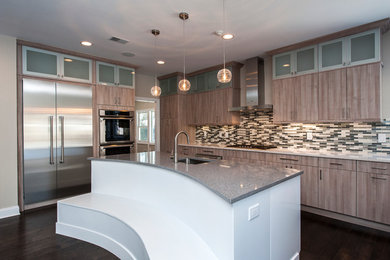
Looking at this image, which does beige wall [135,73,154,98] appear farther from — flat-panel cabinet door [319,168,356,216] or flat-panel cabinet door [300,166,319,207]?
flat-panel cabinet door [319,168,356,216]

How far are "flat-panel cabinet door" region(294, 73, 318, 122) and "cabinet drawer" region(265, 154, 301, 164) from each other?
27.0 inches

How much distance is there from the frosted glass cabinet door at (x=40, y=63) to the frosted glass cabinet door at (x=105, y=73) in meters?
0.78

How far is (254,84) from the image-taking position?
4.62 m

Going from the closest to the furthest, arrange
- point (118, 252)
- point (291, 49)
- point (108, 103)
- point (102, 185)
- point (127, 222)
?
point (127, 222) → point (118, 252) → point (102, 185) → point (291, 49) → point (108, 103)

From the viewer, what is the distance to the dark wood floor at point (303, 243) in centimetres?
240

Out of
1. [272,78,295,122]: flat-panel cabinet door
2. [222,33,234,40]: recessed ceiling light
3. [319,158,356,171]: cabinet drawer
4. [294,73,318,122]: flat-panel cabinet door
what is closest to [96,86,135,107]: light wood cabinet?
[222,33,234,40]: recessed ceiling light

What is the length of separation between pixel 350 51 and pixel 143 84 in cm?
459

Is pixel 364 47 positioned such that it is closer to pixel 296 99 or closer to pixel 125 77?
pixel 296 99

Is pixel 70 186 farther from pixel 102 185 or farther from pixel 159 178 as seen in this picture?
pixel 159 178

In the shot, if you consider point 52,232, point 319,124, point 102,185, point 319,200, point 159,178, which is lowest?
point 52,232

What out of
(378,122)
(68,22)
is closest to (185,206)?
(68,22)

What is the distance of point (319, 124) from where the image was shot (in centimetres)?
394

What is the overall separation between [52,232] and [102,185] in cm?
83

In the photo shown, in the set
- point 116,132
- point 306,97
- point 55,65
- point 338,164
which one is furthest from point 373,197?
point 55,65
